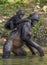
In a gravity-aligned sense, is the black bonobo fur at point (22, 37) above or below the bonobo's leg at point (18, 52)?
above

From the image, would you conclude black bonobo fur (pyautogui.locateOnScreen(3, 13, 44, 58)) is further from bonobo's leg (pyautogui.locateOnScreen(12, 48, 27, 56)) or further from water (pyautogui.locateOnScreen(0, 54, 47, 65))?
water (pyautogui.locateOnScreen(0, 54, 47, 65))

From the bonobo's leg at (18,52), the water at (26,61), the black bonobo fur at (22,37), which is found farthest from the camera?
the bonobo's leg at (18,52)

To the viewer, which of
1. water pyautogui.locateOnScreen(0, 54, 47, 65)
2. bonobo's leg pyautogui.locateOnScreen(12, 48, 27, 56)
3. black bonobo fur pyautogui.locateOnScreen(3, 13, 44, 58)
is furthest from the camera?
bonobo's leg pyautogui.locateOnScreen(12, 48, 27, 56)

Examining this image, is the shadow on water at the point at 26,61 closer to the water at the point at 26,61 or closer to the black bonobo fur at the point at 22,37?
the water at the point at 26,61

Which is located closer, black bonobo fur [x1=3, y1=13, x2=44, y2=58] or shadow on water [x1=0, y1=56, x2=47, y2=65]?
shadow on water [x1=0, y1=56, x2=47, y2=65]

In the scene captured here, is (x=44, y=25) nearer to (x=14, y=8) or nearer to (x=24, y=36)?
(x=14, y=8)

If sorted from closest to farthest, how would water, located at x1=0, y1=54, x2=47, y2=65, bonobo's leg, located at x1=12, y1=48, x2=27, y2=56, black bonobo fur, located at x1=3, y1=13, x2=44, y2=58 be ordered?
water, located at x1=0, y1=54, x2=47, y2=65, black bonobo fur, located at x1=3, y1=13, x2=44, y2=58, bonobo's leg, located at x1=12, y1=48, x2=27, y2=56

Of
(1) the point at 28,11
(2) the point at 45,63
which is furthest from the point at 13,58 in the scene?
(1) the point at 28,11

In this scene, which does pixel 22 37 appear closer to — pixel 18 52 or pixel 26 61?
pixel 18 52

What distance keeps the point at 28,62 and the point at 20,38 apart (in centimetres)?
191

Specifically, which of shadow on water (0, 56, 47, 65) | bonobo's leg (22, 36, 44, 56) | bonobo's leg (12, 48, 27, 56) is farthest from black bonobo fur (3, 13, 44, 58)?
shadow on water (0, 56, 47, 65)

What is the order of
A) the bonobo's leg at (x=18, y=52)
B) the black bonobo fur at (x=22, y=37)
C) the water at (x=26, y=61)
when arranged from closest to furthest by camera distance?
the water at (x=26, y=61)
the black bonobo fur at (x=22, y=37)
the bonobo's leg at (x=18, y=52)

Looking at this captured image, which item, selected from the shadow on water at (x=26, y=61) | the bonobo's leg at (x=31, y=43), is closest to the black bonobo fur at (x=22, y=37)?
the bonobo's leg at (x=31, y=43)

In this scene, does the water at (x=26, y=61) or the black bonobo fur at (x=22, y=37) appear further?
the black bonobo fur at (x=22, y=37)
